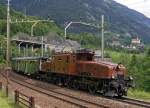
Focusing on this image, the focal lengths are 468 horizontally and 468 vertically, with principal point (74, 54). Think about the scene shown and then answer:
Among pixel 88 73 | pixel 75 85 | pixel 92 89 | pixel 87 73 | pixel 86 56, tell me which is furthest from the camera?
pixel 75 85

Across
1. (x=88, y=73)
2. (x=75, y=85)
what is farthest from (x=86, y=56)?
(x=75, y=85)

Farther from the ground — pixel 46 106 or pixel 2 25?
pixel 2 25

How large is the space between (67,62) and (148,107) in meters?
16.1

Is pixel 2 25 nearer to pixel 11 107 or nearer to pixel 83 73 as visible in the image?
pixel 83 73

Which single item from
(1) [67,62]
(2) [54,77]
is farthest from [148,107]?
(2) [54,77]

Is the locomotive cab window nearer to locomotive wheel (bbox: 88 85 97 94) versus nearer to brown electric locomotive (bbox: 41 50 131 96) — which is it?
brown electric locomotive (bbox: 41 50 131 96)

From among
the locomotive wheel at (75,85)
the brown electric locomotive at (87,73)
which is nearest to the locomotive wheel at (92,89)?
the brown electric locomotive at (87,73)

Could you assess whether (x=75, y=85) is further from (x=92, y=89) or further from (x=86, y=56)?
(x=92, y=89)

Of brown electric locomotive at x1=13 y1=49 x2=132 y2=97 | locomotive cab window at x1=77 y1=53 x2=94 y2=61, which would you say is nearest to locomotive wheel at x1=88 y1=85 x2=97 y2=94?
brown electric locomotive at x1=13 y1=49 x2=132 y2=97

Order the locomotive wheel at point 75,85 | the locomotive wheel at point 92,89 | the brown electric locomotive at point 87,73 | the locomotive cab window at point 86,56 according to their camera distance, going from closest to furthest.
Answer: the brown electric locomotive at point 87,73 → the locomotive wheel at point 92,89 → the locomotive cab window at point 86,56 → the locomotive wheel at point 75,85

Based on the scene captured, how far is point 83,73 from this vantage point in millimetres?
40188

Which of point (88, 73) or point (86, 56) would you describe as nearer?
point (88, 73)

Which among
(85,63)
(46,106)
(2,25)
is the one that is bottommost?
(46,106)

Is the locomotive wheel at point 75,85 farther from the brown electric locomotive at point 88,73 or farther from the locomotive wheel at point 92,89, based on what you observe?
the locomotive wheel at point 92,89
